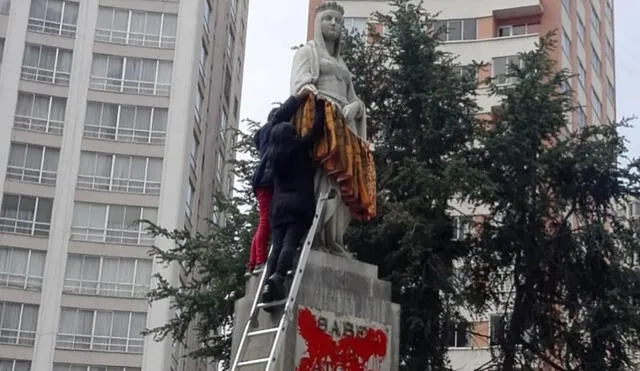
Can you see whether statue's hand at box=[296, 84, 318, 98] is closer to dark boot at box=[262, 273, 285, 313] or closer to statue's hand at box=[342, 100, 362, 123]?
statue's hand at box=[342, 100, 362, 123]

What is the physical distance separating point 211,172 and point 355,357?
42.1 meters

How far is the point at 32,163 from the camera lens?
45.8m

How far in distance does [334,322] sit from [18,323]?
3484 centimetres

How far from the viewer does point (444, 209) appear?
22312mm

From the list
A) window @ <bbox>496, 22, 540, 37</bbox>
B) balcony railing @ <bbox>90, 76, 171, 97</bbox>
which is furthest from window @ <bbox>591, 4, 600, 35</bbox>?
balcony railing @ <bbox>90, 76, 171, 97</bbox>

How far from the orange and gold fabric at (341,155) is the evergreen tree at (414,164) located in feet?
30.3

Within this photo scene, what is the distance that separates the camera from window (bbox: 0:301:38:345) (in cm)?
4294

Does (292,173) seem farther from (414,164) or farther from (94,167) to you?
(94,167)

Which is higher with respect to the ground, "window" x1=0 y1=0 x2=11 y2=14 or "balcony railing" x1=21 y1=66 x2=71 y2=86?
"window" x1=0 y1=0 x2=11 y2=14

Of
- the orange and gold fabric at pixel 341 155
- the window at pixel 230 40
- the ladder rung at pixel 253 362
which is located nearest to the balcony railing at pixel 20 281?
the window at pixel 230 40

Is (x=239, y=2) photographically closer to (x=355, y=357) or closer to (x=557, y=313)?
(x=557, y=313)

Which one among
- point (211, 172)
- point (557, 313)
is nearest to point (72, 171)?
point (211, 172)

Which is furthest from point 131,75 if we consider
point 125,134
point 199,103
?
point 199,103

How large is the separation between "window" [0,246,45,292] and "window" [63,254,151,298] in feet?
3.50
